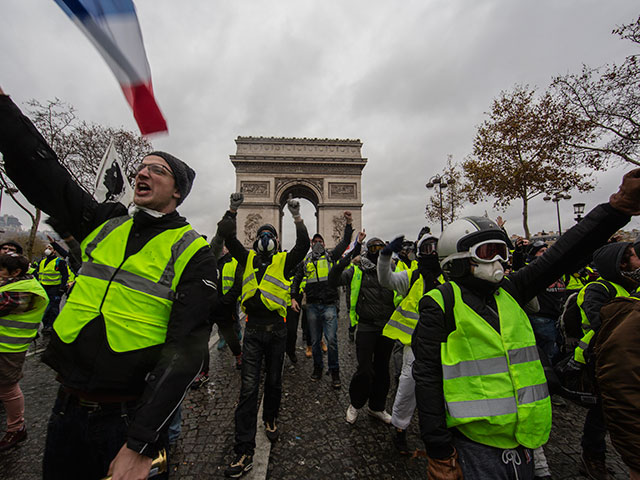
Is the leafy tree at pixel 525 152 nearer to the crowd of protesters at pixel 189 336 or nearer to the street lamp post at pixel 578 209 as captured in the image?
the street lamp post at pixel 578 209

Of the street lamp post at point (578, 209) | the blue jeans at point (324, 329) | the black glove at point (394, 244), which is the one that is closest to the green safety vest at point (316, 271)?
the blue jeans at point (324, 329)

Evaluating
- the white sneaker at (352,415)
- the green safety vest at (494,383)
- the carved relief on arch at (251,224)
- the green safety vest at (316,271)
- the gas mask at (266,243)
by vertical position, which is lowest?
the white sneaker at (352,415)

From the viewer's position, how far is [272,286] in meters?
3.06

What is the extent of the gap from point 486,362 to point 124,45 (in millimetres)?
2447

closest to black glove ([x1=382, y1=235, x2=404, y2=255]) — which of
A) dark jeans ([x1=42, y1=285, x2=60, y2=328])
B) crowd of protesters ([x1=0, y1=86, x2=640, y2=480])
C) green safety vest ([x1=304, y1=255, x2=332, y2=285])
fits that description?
crowd of protesters ([x1=0, y1=86, x2=640, y2=480])

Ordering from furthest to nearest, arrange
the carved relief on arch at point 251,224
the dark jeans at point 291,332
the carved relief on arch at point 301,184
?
the carved relief on arch at point 301,184 → the carved relief on arch at point 251,224 → the dark jeans at point 291,332

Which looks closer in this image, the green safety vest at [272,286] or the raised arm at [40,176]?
the raised arm at [40,176]

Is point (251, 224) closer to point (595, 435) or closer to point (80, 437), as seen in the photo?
point (595, 435)

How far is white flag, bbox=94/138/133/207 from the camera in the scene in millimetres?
1701

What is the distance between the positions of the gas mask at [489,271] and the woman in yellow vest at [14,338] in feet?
12.8

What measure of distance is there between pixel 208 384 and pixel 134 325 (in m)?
3.70

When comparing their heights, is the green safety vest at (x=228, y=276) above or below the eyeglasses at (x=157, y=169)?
below

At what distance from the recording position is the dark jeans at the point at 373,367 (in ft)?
10.7

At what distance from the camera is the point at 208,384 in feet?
14.3
